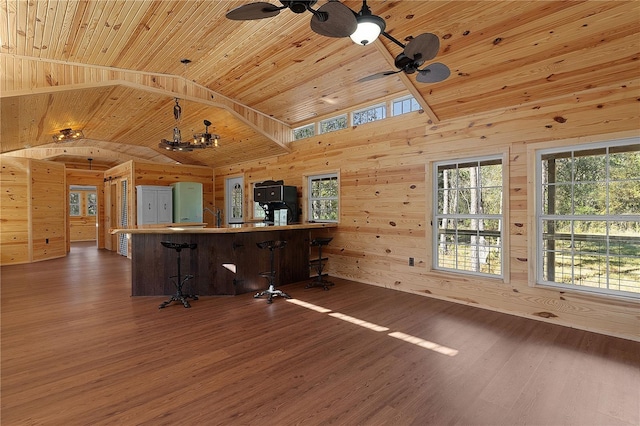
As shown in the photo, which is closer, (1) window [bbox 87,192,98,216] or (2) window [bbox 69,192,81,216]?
(2) window [bbox 69,192,81,216]

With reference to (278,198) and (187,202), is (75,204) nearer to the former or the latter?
(187,202)

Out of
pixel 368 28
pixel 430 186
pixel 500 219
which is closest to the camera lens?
pixel 368 28

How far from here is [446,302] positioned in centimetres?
433

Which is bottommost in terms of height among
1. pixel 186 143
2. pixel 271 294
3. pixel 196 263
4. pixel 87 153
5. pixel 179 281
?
pixel 271 294

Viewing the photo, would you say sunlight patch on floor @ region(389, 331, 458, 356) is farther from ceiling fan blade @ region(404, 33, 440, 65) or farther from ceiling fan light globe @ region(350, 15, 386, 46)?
ceiling fan light globe @ region(350, 15, 386, 46)

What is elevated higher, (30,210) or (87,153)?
(87,153)

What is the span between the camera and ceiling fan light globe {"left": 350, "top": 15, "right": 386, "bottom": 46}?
87.8 inches

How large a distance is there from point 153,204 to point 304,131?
15.3 ft

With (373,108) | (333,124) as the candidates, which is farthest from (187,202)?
(373,108)

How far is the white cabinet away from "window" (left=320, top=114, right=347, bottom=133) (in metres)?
4.98

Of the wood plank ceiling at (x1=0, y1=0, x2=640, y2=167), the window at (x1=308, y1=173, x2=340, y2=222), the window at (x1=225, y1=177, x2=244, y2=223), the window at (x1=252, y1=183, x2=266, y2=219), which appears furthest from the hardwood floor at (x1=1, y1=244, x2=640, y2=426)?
the window at (x1=225, y1=177, x2=244, y2=223)

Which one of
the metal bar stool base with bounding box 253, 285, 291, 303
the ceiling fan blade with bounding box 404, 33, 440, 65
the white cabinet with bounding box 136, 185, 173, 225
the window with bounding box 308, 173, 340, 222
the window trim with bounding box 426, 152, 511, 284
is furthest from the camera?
the white cabinet with bounding box 136, 185, 173, 225

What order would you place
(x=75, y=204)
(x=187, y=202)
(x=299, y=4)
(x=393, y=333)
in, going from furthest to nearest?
(x=75, y=204)
(x=187, y=202)
(x=393, y=333)
(x=299, y=4)

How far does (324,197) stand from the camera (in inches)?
252
